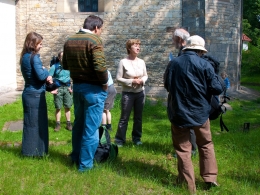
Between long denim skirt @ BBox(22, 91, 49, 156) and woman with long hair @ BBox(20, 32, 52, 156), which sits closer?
woman with long hair @ BBox(20, 32, 52, 156)

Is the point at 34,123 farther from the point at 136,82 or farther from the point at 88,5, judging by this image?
the point at 88,5

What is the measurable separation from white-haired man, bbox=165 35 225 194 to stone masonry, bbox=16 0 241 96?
29.2ft

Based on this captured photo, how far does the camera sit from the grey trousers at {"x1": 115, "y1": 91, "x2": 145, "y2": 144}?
5.71 m

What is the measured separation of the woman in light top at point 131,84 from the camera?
557cm

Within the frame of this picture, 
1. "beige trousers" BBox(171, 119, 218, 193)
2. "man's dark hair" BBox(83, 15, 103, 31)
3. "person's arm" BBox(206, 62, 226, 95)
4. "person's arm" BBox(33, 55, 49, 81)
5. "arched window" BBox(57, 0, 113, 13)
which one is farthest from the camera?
"arched window" BBox(57, 0, 113, 13)

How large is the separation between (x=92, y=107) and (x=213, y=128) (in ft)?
15.1

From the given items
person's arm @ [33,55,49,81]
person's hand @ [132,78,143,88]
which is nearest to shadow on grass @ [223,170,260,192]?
person's hand @ [132,78,143,88]

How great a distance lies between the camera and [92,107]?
4246mm

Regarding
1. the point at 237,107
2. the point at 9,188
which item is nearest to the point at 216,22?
the point at 237,107

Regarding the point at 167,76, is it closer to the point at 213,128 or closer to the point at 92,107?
the point at 92,107

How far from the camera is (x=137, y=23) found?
1266 cm

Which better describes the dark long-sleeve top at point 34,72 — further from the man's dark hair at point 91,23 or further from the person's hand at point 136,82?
the person's hand at point 136,82

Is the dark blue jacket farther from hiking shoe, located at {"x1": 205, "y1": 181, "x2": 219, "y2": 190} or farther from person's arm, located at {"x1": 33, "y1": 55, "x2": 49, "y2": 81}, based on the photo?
person's arm, located at {"x1": 33, "y1": 55, "x2": 49, "y2": 81}

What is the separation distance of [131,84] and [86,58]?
1536mm
